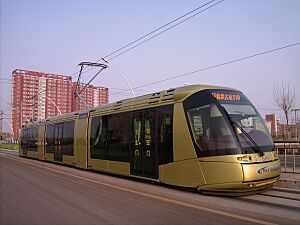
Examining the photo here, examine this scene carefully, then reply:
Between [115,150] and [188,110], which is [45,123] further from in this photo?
[188,110]

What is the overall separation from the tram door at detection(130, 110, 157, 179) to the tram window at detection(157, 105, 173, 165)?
0.36 meters

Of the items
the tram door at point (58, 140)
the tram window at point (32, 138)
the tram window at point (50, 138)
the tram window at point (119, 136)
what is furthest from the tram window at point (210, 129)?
the tram window at point (32, 138)

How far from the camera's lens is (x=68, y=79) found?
181ft

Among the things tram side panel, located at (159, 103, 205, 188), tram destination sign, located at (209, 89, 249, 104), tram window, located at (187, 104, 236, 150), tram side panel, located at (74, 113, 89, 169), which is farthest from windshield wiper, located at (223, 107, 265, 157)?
tram side panel, located at (74, 113, 89, 169)

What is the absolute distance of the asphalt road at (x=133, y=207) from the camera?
655cm

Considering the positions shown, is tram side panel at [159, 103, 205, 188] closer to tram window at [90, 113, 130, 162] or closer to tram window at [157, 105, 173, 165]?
tram window at [157, 105, 173, 165]

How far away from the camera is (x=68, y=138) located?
19.5m

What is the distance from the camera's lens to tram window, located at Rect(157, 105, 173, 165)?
34.3 ft

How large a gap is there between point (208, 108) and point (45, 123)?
17.3 m

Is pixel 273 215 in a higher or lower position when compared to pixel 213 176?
lower

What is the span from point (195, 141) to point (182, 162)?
2.55 ft

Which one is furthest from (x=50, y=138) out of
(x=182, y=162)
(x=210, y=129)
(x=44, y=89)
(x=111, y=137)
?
(x=44, y=89)

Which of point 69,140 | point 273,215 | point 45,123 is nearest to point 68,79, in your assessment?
point 45,123

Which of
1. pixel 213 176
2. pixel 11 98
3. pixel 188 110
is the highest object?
pixel 11 98
